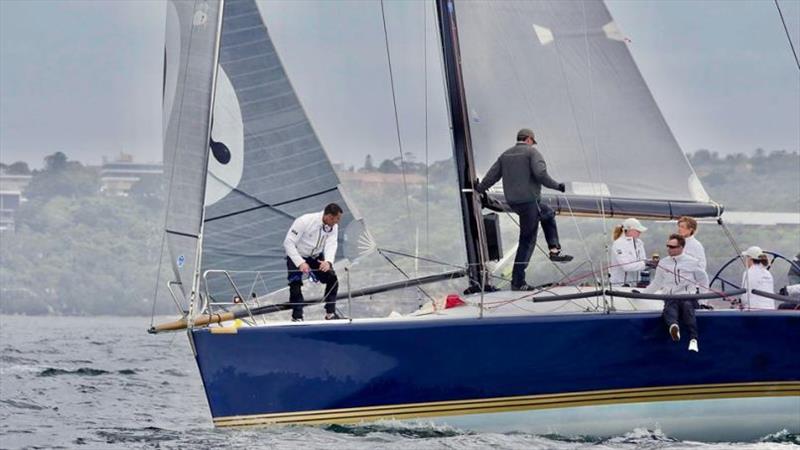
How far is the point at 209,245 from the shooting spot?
16.2 m

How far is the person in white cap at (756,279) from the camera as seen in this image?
49.0ft

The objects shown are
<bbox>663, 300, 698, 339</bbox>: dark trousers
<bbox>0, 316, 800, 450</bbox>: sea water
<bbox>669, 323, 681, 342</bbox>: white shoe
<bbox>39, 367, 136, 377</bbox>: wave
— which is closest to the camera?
<bbox>0, 316, 800, 450</bbox>: sea water

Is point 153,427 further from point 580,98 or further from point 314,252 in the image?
point 580,98

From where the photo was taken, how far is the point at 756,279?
14.9 metres

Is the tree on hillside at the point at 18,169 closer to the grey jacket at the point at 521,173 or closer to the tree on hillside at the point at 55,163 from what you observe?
the tree on hillside at the point at 55,163

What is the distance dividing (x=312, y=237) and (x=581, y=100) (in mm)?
2700

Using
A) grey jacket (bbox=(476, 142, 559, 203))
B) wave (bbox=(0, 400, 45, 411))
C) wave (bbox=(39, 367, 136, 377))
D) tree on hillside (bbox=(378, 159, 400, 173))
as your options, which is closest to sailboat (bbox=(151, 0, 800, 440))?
grey jacket (bbox=(476, 142, 559, 203))

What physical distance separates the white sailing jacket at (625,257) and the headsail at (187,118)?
3.42 m

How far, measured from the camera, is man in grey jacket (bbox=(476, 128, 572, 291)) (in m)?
15.0

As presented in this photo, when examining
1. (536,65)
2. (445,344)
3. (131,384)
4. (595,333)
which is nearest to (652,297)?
(595,333)

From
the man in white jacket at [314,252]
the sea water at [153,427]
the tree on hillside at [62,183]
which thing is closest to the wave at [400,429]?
the sea water at [153,427]

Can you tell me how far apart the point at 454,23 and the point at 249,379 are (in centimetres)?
360

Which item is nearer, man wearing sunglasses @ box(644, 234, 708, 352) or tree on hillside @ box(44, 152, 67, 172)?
man wearing sunglasses @ box(644, 234, 708, 352)

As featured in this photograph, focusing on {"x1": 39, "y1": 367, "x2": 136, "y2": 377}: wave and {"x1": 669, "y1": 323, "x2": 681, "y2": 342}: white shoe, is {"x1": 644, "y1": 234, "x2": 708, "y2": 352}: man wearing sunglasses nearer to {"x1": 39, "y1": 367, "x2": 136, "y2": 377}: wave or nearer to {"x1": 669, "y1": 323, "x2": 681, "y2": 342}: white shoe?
{"x1": 669, "y1": 323, "x2": 681, "y2": 342}: white shoe
